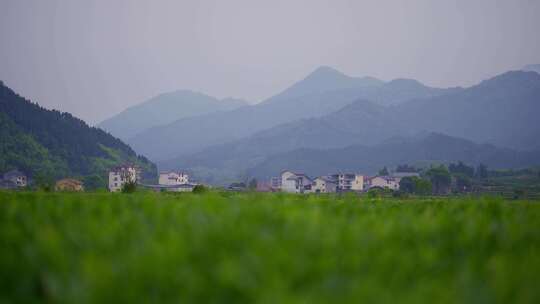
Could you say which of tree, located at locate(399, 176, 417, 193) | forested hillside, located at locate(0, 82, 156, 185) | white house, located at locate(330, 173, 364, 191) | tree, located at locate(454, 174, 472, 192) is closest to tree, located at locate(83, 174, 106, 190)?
forested hillside, located at locate(0, 82, 156, 185)

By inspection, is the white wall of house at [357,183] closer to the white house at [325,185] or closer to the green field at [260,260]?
the white house at [325,185]

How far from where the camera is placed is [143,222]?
479cm

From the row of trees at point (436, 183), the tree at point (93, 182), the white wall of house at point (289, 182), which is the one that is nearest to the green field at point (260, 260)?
the row of trees at point (436, 183)

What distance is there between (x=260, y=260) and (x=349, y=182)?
387 ft

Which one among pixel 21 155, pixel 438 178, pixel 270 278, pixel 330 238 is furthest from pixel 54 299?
pixel 21 155

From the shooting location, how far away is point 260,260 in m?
3.52

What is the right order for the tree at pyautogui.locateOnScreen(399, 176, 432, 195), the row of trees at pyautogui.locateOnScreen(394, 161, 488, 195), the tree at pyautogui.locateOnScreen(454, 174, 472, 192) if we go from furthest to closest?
the tree at pyautogui.locateOnScreen(454, 174, 472, 192), the row of trees at pyautogui.locateOnScreen(394, 161, 488, 195), the tree at pyautogui.locateOnScreen(399, 176, 432, 195)

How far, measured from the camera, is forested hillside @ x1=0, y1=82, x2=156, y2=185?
10138 centimetres

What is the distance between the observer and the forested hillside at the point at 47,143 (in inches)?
3991

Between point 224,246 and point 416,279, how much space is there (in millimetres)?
1417

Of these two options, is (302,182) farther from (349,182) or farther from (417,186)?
(417,186)

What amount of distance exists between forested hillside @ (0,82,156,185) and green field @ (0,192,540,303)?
100559 millimetres

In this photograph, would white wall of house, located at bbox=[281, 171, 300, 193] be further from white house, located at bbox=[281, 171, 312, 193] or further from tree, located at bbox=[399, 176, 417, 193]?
tree, located at bbox=[399, 176, 417, 193]

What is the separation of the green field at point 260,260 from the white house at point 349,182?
376ft
